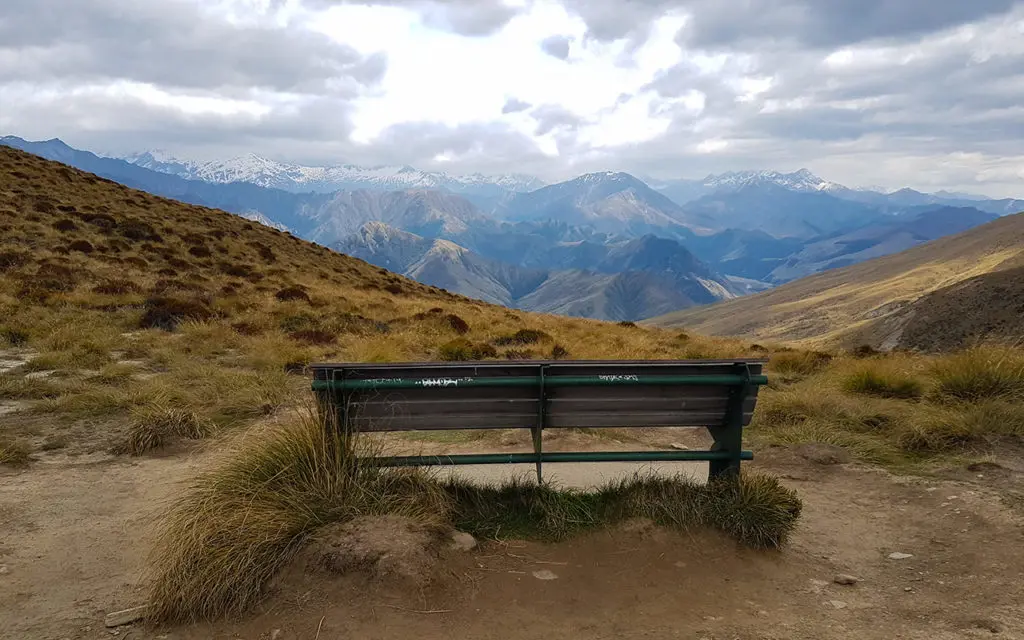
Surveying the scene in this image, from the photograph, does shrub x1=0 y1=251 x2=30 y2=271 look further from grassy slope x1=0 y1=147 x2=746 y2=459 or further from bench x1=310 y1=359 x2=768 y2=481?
bench x1=310 y1=359 x2=768 y2=481

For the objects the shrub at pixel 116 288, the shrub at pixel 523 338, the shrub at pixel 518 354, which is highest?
the shrub at pixel 116 288

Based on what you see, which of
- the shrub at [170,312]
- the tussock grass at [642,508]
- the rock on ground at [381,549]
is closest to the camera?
the rock on ground at [381,549]

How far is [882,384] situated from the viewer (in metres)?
10.3

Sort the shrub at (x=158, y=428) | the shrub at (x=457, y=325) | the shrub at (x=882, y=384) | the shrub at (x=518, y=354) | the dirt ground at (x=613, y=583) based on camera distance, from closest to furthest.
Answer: the dirt ground at (x=613, y=583) < the shrub at (x=158, y=428) < the shrub at (x=882, y=384) < the shrub at (x=518, y=354) < the shrub at (x=457, y=325)

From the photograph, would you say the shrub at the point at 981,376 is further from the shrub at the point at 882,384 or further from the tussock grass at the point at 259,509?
the tussock grass at the point at 259,509

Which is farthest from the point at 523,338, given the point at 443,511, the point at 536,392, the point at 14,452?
the point at 443,511

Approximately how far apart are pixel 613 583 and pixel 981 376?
7733 millimetres

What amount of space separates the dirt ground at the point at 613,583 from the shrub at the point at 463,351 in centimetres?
837

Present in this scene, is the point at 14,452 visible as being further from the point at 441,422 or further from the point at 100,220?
the point at 100,220

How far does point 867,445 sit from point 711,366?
396 centimetres

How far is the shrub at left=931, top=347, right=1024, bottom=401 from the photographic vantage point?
8648 millimetres

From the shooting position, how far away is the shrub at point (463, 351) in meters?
14.3

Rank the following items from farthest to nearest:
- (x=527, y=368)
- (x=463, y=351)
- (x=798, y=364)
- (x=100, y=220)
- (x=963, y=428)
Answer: (x=100, y=220) → (x=798, y=364) → (x=463, y=351) → (x=963, y=428) → (x=527, y=368)

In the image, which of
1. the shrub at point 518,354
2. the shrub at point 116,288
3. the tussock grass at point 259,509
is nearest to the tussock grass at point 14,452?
the tussock grass at point 259,509
